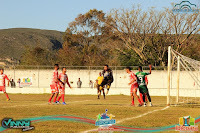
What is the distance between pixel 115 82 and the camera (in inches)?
1703

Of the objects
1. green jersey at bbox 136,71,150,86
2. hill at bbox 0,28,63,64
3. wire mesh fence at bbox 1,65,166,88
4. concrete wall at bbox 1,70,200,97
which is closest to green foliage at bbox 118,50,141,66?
wire mesh fence at bbox 1,65,166,88

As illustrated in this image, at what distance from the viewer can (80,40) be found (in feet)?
264

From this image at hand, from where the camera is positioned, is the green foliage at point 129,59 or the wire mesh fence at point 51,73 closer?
the wire mesh fence at point 51,73

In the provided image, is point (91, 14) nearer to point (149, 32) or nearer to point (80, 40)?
point (80, 40)

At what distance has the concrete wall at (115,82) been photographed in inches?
1478

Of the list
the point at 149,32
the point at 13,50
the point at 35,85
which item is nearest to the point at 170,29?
the point at 149,32

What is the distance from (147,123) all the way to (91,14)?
68947 millimetres

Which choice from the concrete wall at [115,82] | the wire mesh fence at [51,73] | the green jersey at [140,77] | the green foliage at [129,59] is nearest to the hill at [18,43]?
the green foliage at [129,59]

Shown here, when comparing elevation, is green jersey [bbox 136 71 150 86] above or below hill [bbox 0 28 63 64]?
below

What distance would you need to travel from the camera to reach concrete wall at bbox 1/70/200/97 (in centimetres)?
3755

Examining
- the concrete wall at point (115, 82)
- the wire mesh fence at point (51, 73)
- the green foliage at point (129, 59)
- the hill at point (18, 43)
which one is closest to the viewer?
the concrete wall at point (115, 82)

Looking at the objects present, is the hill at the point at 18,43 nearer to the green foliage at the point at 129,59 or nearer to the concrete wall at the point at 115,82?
the green foliage at the point at 129,59

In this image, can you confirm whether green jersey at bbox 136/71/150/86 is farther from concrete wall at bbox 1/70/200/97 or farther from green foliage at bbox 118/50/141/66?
green foliage at bbox 118/50/141/66

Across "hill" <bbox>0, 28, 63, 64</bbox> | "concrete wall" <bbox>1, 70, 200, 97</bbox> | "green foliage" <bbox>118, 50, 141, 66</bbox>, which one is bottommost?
"concrete wall" <bbox>1, 70, 200, 97</bbox>
